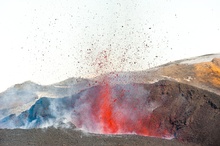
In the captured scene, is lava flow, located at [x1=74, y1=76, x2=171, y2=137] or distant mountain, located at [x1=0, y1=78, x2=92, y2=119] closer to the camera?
lava flow, located at [x1=74, y1=76, x2=171, y2=137]

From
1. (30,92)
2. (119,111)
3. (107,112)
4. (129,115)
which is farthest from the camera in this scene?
(30,92)

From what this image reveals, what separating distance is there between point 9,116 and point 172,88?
12385mm

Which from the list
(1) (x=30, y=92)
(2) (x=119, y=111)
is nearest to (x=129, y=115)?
(2) (x=119, y=111)

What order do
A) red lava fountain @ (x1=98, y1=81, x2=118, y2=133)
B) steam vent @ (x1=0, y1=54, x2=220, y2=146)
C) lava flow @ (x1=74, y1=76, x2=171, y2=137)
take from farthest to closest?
lava flow @ (x1=74, y1=76, x2=171, y2=137) → red lava fountain @ (x1=98, y1=81, x2=118, y2=133) → steam vent @ (x1=0, y1=54, x2=220, y2=146)

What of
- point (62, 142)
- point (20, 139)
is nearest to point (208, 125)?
point (62, 142)

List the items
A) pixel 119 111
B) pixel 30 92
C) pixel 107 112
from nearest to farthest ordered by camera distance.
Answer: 1. pixel 107 112
2. pixel 119 111
3. pixel 30 92

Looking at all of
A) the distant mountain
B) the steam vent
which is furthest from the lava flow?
the distant mountain

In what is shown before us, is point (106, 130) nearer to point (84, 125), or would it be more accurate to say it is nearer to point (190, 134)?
point (84, 125)

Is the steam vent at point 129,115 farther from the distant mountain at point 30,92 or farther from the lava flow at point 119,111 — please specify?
the distant mountain at point 30,92

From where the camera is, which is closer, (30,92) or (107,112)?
(107,112)

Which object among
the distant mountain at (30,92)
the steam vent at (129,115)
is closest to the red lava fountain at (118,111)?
the steam vent at (129,115)

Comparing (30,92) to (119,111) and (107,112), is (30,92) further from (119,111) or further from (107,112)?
(119,111)

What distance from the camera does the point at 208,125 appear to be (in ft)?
72.2

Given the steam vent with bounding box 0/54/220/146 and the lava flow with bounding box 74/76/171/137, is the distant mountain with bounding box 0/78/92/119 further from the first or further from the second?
the lava flow with bounding box 74/76/171/137
